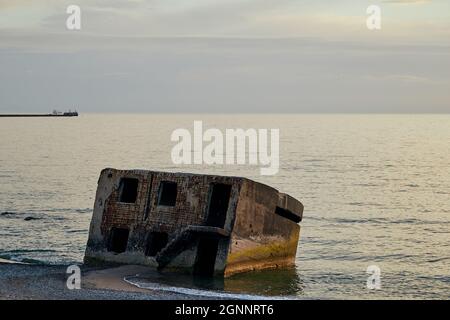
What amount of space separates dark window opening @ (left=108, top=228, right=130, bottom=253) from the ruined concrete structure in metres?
0.03

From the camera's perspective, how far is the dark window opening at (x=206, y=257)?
21791 mm

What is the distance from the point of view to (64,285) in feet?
63.5

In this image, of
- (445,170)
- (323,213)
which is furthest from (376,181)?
(323,213)

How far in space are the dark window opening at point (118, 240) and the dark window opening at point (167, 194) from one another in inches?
55.9

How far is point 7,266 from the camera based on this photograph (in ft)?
72.4

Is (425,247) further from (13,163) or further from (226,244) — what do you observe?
(13,163)

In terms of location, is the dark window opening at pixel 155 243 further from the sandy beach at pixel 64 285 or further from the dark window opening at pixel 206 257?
the dark window opening at pixel 206 257

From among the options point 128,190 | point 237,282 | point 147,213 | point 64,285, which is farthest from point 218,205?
point 64,285

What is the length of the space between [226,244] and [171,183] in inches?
94.4

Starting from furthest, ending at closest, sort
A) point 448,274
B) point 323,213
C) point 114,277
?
1. point 323,213
2. point 448,274
3. point 114,277

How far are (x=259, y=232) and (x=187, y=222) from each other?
2107mm

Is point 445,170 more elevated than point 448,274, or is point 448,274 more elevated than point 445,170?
point 445,170

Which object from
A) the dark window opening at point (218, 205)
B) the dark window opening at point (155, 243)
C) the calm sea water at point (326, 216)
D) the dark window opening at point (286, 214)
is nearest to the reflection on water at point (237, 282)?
the calm sea water at point (326, 216)

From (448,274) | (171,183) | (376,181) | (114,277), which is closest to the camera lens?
(114,277)
